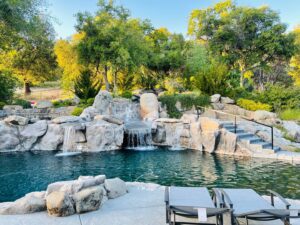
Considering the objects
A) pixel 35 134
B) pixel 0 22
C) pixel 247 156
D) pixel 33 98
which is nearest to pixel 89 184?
pixel 247 156

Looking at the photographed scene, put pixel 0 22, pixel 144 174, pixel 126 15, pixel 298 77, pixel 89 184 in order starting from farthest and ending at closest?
pixel 298 77, pixel 126 15, pixel 0 22, pixel 144 174, pixel 89 184

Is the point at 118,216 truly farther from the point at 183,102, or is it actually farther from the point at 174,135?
the point at 183,102

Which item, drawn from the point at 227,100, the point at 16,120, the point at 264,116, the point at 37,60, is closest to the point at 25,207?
the point at 16,120

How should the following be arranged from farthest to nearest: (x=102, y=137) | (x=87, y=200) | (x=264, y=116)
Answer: (x=264, y=116) < (x=102, y=137) < (x=87, y=200)

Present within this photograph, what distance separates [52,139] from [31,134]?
115 cm

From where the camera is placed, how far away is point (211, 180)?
7.94 m

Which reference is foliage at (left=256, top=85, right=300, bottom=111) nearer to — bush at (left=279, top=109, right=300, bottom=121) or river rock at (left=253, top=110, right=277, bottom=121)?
bush at (left=279, top=109, right=300, bottom=121)

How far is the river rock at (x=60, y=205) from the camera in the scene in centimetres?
416

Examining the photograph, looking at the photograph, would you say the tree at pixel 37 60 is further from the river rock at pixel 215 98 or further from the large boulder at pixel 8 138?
the river rock at pixel 215 98

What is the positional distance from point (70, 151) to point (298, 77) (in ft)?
113

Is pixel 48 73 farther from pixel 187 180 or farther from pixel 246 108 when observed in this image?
pixel 187 180

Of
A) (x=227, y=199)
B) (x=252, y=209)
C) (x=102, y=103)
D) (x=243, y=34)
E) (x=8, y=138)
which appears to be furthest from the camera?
(x=243, y=34)

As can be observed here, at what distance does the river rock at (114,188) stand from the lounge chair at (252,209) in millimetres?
2009

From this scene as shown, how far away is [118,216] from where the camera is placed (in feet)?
13.9
